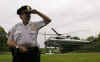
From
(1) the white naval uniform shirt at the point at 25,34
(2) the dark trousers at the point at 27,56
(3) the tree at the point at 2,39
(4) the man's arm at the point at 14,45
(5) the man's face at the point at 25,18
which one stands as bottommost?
(2) the dark trousers at the point at 27,56

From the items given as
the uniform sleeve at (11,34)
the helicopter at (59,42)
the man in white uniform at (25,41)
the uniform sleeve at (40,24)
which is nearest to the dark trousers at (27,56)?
the man in white uniform at (25,41)

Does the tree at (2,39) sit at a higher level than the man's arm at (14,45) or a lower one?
higher

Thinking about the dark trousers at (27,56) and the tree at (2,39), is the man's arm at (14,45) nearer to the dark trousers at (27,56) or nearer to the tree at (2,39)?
the dark trousers at (27,56)

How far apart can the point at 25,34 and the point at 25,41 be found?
0.09 metres

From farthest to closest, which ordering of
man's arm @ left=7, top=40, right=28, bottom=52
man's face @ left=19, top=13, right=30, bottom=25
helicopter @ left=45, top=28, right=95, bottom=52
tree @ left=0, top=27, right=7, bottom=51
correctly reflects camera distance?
tree @ left=0, top=27, right=7, bottom=51 → helicopter @ left=45, top=28, right=95, bottom=52 → man's face @ left=19, top=13, right=30, bottom=25 → man's arm @ left=7, top=40, right=28, bottom=52

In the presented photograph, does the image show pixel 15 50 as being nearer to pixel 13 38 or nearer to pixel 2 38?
pixel 13 38

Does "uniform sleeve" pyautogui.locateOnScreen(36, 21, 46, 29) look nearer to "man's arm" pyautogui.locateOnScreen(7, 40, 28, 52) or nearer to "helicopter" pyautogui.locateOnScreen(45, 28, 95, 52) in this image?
"man's arm" pyautogui.locateOnScreen(7, 40, 28, 52)

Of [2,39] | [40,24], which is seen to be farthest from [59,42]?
[40,24]

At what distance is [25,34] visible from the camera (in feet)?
11.6

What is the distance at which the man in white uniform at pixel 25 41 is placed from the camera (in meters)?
3.49

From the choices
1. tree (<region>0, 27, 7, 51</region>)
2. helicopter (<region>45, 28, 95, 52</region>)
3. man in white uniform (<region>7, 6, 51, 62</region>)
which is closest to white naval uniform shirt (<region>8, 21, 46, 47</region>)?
man in white uniform (<region>7, 6, 51, 62</region>)

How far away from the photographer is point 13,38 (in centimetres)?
354

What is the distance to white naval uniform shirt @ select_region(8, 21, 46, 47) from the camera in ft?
11.5

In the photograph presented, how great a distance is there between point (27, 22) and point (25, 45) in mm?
322
